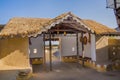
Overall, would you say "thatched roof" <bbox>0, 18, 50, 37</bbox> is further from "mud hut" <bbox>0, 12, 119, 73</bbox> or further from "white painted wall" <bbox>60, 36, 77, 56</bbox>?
"white painted wall" <bbox>60, 36, 77, 56</bbox>

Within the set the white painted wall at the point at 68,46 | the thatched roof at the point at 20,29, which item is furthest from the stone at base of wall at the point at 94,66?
the thatched roof at the point at 20,29

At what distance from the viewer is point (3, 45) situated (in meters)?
14.4

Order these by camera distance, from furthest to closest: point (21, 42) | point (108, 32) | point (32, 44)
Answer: point (32, 44) → point (108, 32) → point (21, 42)

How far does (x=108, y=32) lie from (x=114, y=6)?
12.6ft

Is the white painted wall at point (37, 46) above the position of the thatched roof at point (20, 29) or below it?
below

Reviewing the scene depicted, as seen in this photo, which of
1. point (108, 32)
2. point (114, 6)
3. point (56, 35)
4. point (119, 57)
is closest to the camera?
point (114, 6)

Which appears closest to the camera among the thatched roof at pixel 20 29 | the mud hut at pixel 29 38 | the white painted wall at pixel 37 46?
the thatched roof at pixel 20 29

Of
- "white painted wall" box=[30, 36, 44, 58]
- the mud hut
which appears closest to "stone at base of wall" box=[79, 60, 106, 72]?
the mud hut

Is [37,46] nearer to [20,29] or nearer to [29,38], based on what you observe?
[29,38]

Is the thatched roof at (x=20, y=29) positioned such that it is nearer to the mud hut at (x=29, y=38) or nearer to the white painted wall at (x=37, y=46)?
the mud hut at (x=29, y=38)

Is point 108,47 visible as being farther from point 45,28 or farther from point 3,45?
point 3,45

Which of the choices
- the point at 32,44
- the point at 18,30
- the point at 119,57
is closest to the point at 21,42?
the point at 18,30

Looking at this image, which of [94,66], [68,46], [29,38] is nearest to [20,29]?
[29,38]

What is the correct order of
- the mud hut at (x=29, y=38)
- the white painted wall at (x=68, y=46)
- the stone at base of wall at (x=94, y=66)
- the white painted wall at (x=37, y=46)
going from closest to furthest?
the mud hut at (x=29, y=38)
the stone at base of wall at (x=94, y=66)
the white painted wall at (x=37, y=46)
the white painted wall at (x=68, y=46)
